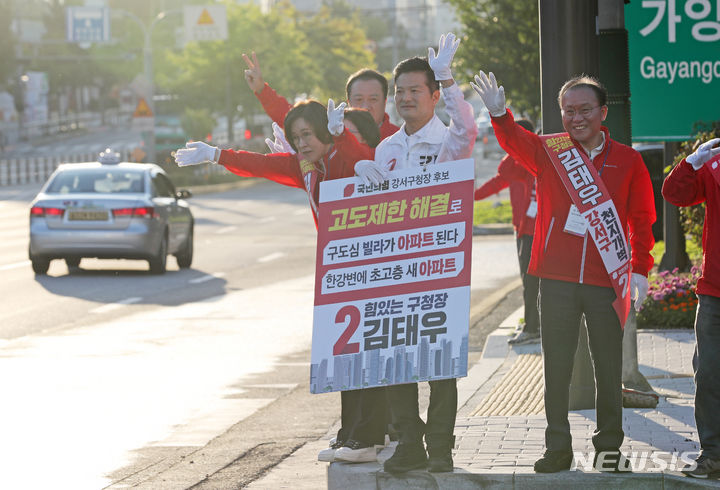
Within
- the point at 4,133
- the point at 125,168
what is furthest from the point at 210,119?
the point at 125,168

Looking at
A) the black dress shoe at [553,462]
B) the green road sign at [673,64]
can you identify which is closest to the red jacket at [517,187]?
the green road sign at [673,64]

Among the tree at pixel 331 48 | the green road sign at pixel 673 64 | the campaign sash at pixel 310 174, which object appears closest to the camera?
the campaign sash at pixel 310 174

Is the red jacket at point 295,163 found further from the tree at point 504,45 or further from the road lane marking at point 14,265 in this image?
the tree at point 504,45

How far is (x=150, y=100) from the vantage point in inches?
1975

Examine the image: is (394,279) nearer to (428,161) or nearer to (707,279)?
(428,161)

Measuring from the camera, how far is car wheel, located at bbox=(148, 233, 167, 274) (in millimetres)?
20234

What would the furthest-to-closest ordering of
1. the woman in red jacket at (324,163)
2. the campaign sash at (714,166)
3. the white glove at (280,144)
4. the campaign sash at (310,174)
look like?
the white glove at (280,144), the campaign sash at (310,174), the woman in red jacket at (324,163), the campaign sash at (714,166)

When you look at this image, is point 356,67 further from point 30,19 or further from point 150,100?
point 30,19

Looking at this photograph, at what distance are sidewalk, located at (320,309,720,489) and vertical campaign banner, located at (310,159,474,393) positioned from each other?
0.44 meters

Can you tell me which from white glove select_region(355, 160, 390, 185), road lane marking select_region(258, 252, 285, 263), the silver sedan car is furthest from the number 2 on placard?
road lane marking select_region(258, 252, 285, 263)

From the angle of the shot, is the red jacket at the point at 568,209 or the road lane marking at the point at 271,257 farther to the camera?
the road lane marking at the point at 271,257

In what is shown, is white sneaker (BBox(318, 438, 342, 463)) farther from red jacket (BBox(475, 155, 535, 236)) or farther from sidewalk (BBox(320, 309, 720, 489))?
red jacket (BBox(475, 155, 535, 236))

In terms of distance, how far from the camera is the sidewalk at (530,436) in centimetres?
618

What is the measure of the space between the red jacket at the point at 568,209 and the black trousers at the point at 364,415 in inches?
38.5
